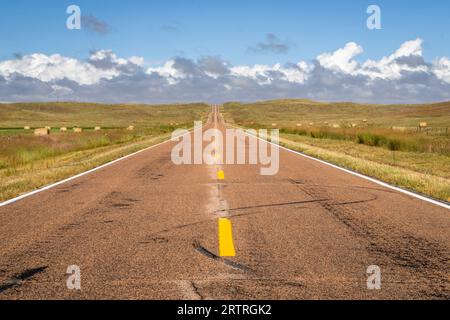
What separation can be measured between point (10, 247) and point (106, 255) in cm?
136

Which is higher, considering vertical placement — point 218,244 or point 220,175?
point 220,175

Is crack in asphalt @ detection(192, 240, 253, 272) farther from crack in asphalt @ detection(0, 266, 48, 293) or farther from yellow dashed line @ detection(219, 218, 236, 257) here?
crack in asphalt @ detection(0, 266, 48, 293)

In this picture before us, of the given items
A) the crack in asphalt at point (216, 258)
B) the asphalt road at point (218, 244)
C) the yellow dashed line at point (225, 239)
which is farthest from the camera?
the yellow dashed line at point (225, 239)

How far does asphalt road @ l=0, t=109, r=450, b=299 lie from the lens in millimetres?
4582

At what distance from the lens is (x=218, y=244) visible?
6145mm

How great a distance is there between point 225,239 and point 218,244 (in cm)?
28

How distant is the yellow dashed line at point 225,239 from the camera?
5.78m

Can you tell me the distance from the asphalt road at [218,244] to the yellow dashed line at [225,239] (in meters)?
0.07
